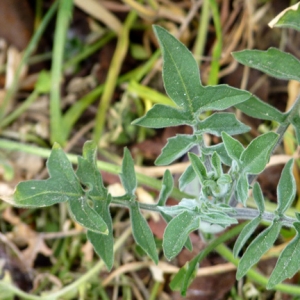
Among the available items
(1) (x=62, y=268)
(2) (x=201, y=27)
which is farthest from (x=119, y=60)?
(1) (x=62, y=268)

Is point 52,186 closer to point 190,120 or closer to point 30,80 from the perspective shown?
point 190,120

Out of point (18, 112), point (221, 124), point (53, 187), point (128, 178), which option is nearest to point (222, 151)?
point (221, 124)

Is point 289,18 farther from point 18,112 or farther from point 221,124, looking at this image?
point 18,112

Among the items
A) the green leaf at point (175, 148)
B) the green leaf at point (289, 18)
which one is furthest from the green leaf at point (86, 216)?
the green leaf at point (289, 18)

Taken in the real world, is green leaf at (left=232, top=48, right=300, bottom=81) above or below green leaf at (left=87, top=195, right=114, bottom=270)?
above

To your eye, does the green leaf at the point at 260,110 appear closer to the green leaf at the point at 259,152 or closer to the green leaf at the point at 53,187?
the green leaf at the point at 259,152

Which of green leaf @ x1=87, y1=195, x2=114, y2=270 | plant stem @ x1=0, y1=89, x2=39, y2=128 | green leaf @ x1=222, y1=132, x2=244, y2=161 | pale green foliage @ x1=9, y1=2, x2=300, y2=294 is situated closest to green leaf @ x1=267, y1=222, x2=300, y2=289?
pale green foliage @ x1=9, y1=2, x2=300, y2=294

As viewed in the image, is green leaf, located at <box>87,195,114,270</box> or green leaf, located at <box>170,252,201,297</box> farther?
green leaf, located at <box>170,252,201,297</box>

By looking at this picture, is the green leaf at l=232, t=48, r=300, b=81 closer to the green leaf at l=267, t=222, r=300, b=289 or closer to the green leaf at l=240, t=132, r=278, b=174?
the green leaf at l=240, t=132, r=278, b=174

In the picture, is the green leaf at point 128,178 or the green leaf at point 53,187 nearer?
the green leaf at point 53,187
